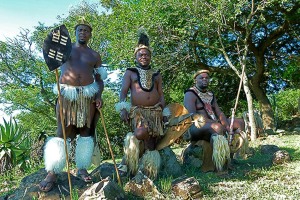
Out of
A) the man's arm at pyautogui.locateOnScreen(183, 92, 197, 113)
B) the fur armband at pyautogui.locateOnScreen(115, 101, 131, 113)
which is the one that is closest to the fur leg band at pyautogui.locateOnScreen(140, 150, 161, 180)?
the fur armband at pyautogui.locateOnScreen(115, 101, 131, 113)

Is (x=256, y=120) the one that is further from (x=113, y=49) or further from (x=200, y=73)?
(x=200, y=73)

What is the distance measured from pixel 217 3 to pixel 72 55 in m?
7.34

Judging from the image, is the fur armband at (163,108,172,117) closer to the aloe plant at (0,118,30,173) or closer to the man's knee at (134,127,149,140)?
the man's knee at (134,127,149,140)

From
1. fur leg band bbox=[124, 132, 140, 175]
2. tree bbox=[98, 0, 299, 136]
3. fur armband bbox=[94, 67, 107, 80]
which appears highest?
tree bbox=[98, 0, 299, 136]

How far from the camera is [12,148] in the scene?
23.4 feet

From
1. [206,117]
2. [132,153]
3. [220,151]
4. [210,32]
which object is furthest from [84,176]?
[210,32]

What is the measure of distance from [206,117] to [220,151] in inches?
25.9

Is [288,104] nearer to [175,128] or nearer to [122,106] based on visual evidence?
[175,128]

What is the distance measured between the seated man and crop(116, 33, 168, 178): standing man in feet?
2.31

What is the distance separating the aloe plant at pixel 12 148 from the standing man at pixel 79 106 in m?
3.34

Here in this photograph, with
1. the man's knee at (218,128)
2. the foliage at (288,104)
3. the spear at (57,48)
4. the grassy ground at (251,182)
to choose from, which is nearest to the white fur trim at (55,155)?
the spear at (57,48)

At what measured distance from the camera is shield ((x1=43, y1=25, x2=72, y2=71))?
142 inches

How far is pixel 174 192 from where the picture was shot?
11.9ft

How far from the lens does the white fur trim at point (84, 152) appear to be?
13.0ft
